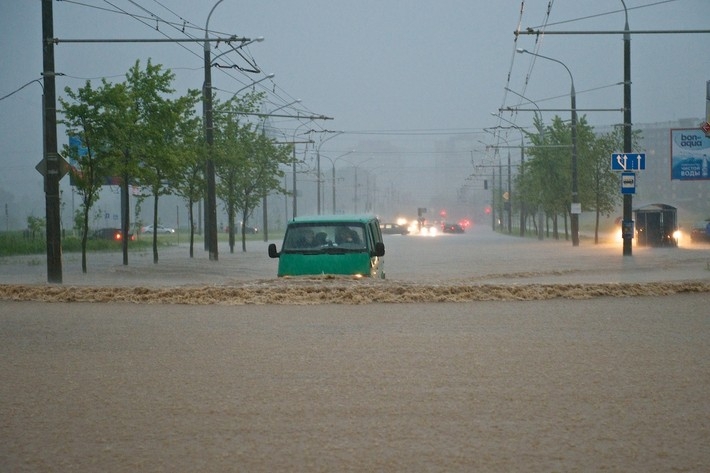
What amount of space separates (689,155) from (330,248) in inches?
1742

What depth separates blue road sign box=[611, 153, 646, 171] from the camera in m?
37.8

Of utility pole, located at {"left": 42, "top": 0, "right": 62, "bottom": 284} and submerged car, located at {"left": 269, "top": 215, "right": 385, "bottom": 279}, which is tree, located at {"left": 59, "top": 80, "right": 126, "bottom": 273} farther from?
submerged car, located at {"left": 269, "top": 215, "right": 385, "bottom": 279}

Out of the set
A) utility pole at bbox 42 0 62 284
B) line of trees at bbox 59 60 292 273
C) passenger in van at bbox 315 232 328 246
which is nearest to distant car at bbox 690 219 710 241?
line of trees at bbox 59 60 292 273

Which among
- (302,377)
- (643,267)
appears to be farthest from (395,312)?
(643,267)

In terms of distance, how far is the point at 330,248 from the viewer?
60.4 ft

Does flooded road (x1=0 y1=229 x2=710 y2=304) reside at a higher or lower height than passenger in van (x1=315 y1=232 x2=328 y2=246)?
lower

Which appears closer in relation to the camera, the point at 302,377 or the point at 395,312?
the point at 302,377

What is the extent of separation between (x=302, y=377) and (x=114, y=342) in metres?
3.36

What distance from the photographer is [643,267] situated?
106 feet

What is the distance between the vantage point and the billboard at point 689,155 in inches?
2258

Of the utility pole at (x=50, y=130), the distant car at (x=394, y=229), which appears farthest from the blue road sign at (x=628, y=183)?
the distant car at (x=394, y=229)

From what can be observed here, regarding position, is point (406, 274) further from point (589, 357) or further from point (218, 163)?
point (589, 357)

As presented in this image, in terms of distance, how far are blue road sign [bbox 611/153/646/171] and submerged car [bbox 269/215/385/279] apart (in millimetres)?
21444

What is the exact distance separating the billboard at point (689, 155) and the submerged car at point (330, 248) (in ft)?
139
